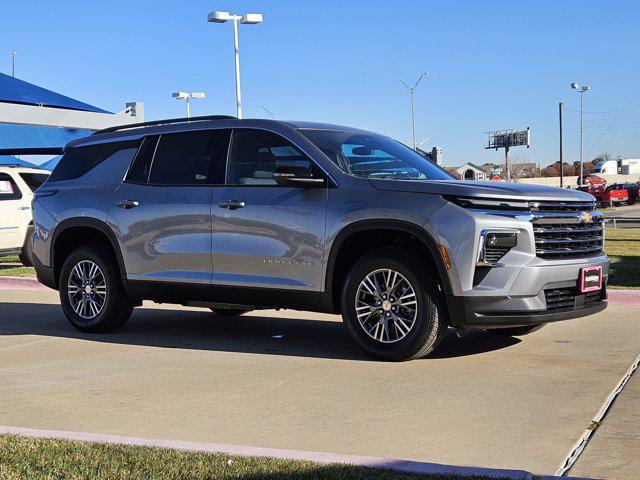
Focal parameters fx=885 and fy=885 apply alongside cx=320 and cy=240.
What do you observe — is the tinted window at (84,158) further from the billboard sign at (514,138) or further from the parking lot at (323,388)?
the billboard sign at (514,138)

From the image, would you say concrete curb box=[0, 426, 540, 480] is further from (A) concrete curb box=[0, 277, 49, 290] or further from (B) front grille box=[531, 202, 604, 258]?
(A) concrete curb box=[0, 277, 49, 290]

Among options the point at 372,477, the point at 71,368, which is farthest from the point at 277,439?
the point at 71,368

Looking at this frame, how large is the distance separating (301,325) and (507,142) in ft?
393


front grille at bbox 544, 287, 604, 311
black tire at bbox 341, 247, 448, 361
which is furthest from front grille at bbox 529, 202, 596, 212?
black tire at bbox 341, 247, 448, 361

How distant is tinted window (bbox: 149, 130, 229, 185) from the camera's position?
25.6 feet

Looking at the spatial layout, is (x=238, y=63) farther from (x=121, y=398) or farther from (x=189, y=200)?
(x=121, y=398)

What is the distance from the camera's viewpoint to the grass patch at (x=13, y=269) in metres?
14.7

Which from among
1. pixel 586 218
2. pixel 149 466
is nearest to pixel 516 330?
pixel 586 218

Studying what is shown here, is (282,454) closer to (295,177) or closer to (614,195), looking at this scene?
(295,177)

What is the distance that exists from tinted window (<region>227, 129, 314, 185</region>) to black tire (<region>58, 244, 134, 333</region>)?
5.52 feet

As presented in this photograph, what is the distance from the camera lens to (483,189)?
6363 millimetres

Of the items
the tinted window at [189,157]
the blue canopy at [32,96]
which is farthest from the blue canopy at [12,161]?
the tinted window at [189,157]

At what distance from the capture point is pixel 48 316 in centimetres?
1024

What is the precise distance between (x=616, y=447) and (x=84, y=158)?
6.25m
